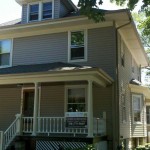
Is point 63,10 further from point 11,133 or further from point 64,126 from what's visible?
→ point 11,133

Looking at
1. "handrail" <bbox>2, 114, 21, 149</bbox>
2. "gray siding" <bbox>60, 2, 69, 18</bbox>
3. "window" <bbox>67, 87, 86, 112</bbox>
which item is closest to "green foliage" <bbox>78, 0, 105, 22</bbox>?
"window" <bbox>67, 87, 86, 112</bbox>

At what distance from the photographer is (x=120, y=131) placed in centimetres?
1645

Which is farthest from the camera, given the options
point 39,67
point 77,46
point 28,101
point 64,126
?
point 28,101

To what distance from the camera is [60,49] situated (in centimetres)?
1739

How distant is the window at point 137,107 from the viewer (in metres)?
20.0

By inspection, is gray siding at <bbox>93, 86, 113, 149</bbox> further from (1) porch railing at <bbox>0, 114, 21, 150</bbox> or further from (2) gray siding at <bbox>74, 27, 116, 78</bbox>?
(1) porch railing at <bbox>0, 114, 21, 150</bbox>

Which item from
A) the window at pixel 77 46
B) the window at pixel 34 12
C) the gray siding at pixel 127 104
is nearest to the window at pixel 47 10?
the window at pixel 34 12

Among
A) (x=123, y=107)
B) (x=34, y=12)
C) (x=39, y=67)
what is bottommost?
(x=123, y=107)

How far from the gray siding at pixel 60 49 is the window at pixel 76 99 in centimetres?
158

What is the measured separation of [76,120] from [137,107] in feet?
26.5

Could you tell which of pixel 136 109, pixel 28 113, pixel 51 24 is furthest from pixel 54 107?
pixel 136 109

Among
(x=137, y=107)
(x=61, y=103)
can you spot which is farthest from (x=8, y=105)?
(x=137, y=107)

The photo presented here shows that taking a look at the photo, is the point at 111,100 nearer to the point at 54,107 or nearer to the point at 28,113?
the point at 54,107

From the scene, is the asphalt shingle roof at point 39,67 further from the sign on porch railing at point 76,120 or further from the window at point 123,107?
the window at point 123,107
